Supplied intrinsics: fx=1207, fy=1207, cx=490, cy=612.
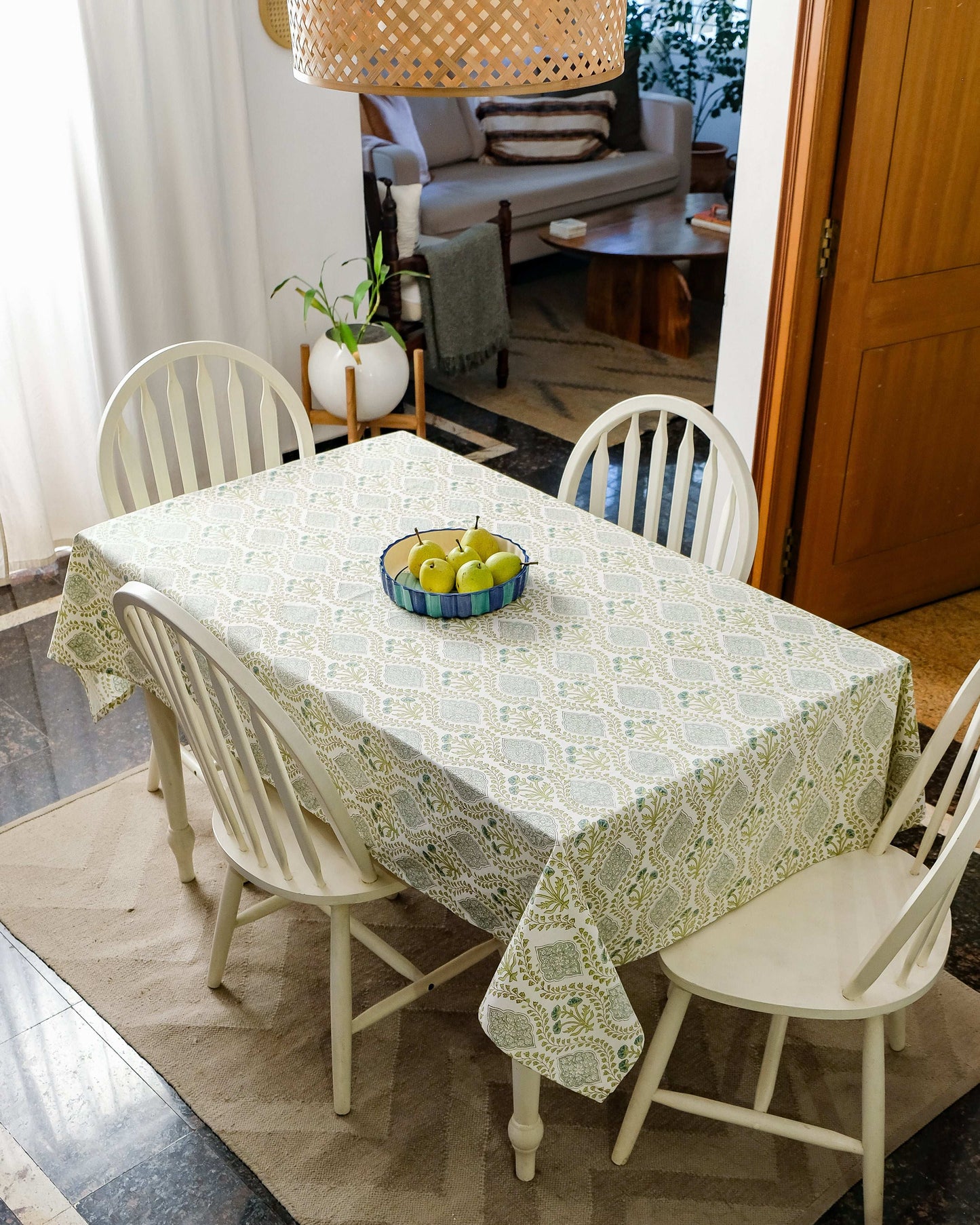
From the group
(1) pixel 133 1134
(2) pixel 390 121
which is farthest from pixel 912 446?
(2) pixel 390 121

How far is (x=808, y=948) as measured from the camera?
167 centimetres

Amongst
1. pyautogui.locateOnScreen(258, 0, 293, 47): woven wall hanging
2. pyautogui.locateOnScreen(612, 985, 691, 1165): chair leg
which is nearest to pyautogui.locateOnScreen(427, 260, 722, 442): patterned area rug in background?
pyautogui.locateOnScreen(258, 0, 293, 47): woven wall hanging

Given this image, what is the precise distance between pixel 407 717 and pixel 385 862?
9.6 inches

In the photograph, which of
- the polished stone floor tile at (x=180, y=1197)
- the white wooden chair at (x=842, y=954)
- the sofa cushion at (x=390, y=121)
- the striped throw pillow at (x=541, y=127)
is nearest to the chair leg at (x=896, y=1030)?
the white wooden chair at (x=842, y=954)

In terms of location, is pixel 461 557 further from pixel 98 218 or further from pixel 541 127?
pixel 541 127

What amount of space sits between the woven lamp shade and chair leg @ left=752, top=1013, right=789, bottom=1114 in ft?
4.53

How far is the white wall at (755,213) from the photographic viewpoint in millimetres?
2691

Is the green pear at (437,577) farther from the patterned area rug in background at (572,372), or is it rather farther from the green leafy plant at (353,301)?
the patterned area rug in background at (572,372)

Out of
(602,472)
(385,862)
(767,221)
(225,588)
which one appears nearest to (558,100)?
(767,221)

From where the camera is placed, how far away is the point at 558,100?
589 cm

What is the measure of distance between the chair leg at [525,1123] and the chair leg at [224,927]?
564 millimetres

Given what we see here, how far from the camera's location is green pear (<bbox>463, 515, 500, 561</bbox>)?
6.48 ft

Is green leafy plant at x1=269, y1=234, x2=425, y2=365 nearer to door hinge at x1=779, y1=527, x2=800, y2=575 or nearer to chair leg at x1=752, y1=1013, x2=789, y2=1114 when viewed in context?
door hinge at x1=779, y1=527, x2=800, y2=575

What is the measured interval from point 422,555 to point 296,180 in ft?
8.03
